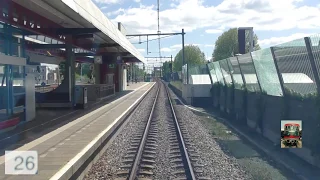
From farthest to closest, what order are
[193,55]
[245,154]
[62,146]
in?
1. [193,55]
2. [245,154]
3. [62,146]

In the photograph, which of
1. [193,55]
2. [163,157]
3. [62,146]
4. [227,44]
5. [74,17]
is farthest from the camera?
[193,55]

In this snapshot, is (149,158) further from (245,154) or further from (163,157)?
(245,154)

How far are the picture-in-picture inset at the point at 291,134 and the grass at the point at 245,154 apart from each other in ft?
2.37

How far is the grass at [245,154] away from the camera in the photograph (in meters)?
7.63

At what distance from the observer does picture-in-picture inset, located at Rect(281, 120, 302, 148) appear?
886 cm

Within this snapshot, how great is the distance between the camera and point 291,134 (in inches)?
360

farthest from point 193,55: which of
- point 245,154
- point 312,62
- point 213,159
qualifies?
point 312,62

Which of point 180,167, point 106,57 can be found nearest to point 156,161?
point 180,167

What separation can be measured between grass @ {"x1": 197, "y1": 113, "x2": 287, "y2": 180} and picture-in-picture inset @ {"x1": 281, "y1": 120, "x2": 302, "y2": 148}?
72 cm

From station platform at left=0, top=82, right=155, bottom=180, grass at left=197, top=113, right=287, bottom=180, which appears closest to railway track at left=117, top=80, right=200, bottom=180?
station platform at left=0, top=82, right=155, bottom=180

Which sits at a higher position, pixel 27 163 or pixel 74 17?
pixel 74 17

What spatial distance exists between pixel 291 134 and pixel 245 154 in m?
1.45

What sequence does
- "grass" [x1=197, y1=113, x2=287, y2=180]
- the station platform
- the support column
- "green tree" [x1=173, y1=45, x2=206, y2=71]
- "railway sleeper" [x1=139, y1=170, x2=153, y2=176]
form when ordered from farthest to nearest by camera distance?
1. "green tree" [x1=173, y1=45, x2=206, y2=71]
2. the support column
3. "railway sleeper" [x1=139, y1=170, x2=153, y2=176]
4. "grass" [x1=197, y1=113, x2=287, y2=180]
5. the station platform

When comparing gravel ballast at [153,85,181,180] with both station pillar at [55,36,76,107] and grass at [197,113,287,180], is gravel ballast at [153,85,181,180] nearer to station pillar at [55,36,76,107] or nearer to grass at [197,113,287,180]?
grass at [197,113,287,180]
